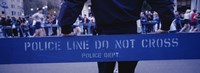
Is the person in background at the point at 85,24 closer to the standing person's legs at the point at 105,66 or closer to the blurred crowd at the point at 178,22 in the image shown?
the blurred crowd at the point at 178,22

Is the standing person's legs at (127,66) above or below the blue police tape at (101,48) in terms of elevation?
below

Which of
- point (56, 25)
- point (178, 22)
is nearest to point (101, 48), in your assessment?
point (56, 25)

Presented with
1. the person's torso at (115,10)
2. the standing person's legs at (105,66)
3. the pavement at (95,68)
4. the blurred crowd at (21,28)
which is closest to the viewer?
the person's torso at (115,10)

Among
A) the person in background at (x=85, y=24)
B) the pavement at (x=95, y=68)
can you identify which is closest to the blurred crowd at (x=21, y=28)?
the person in background at (x=85, y=24)

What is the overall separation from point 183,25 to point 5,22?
37.4 feet

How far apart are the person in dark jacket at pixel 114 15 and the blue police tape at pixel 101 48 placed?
0.16 meters

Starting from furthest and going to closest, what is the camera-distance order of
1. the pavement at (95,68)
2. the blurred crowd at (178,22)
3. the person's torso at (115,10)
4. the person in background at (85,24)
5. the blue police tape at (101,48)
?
the person in background at (85,24) < the blurred crowd at (178,22) < the pavement at (95,68) < the person's torso at (115,10) < the blue police tape at (101,48)

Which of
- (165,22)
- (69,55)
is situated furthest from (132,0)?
(69,55)

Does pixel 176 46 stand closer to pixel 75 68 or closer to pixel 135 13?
pixel 135 13

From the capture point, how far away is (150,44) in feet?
8.13

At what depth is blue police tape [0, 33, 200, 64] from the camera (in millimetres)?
2471

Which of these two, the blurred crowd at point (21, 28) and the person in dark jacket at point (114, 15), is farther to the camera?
the blurred crowd at point (21, 28)

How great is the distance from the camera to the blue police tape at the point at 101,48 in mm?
2471

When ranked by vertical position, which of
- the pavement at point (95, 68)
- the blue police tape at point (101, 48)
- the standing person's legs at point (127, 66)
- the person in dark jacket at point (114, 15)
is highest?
the person in dark jacket at point (114, 15)
